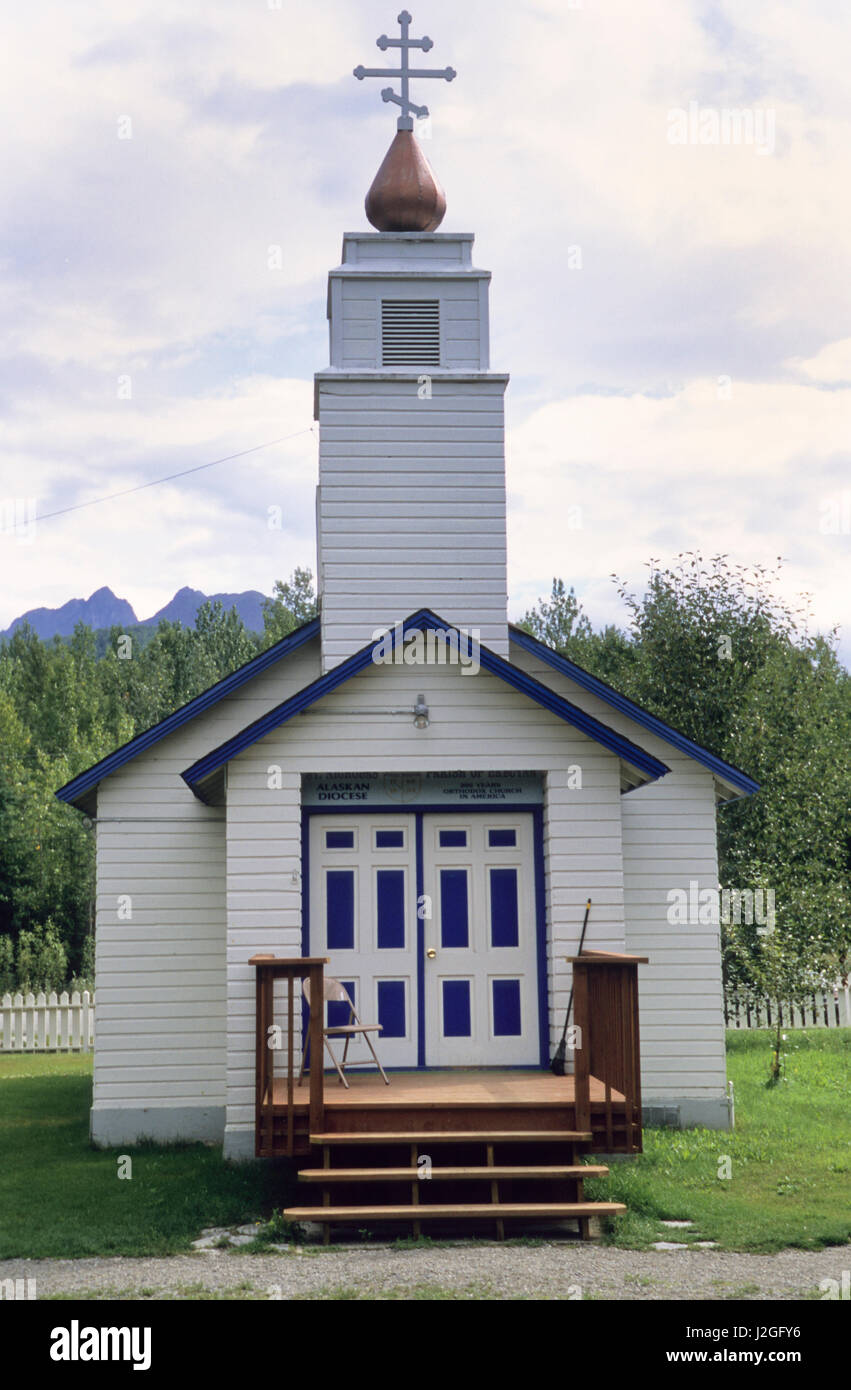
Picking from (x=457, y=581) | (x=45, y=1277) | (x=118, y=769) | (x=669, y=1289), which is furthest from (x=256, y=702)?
(x=669, y=1289)

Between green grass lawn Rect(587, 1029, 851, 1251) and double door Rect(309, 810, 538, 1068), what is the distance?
1.59 meters

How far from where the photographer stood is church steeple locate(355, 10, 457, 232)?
13625 mm

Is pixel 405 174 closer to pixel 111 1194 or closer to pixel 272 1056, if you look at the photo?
pixel 272 1056

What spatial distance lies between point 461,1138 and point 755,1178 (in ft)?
8.97

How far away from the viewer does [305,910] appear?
1140cm

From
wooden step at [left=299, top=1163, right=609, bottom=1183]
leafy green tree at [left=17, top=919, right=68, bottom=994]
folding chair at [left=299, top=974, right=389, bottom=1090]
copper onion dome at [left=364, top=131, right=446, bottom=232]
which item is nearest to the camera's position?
wooden step at [left=299, top=1163, right=609, bottom=1183]

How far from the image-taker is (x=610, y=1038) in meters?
9.82

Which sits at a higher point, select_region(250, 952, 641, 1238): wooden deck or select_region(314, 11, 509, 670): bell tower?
select_region(314, 11, 509, 670): bell tower

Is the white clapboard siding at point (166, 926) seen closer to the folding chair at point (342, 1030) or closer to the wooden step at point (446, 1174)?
the folding chair at point (342, 1030)

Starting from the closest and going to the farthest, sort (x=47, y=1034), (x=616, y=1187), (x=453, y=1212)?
(x=453, y=1212) < (x=616, y=1187) < (x=47, y=1034)

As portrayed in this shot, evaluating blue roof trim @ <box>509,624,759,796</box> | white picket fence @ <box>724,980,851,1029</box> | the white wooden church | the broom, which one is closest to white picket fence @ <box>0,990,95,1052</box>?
the white wooden church

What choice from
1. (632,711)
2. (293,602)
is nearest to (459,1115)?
(632,711)

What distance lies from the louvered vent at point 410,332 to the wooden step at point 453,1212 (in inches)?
320

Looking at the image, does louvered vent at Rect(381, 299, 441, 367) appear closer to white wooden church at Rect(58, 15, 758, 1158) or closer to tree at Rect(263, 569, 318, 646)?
white wooden church at Rect(58, 15, 758, 1158)
